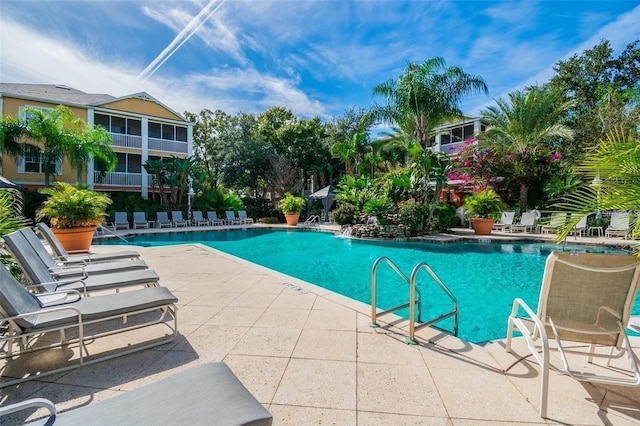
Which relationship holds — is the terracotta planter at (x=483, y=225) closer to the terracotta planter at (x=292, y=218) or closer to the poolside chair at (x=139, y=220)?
the terracotta planter at (x=292, y=218)

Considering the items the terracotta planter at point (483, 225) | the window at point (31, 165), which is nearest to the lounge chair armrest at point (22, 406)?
the terracotta planter at point (483, 225)

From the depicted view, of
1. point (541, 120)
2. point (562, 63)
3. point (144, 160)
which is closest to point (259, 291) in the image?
point (541, 120)

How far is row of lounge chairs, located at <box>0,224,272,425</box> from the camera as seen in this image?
58.2 inches

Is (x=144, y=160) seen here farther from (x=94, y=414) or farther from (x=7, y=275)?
(x=94, y=414)

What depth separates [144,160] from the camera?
22516mm

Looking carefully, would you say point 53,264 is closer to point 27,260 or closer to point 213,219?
point 27,260

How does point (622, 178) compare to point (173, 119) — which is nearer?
point (622, 178)

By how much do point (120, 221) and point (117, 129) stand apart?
9058mm

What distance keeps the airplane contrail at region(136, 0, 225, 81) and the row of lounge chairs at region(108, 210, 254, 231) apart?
26.2ft

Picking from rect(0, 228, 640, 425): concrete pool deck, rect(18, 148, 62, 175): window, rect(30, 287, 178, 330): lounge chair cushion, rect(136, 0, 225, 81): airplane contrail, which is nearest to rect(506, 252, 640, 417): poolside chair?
rect(0, 228, 640, 425): concrete pool deck

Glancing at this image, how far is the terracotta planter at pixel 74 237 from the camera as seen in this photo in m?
8.18

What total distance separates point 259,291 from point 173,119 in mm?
22972

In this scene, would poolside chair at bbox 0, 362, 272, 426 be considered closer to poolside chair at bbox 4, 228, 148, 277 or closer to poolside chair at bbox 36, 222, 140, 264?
poolside chair at bbox 4, 228, 148, 277

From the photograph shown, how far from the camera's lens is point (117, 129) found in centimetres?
2295
